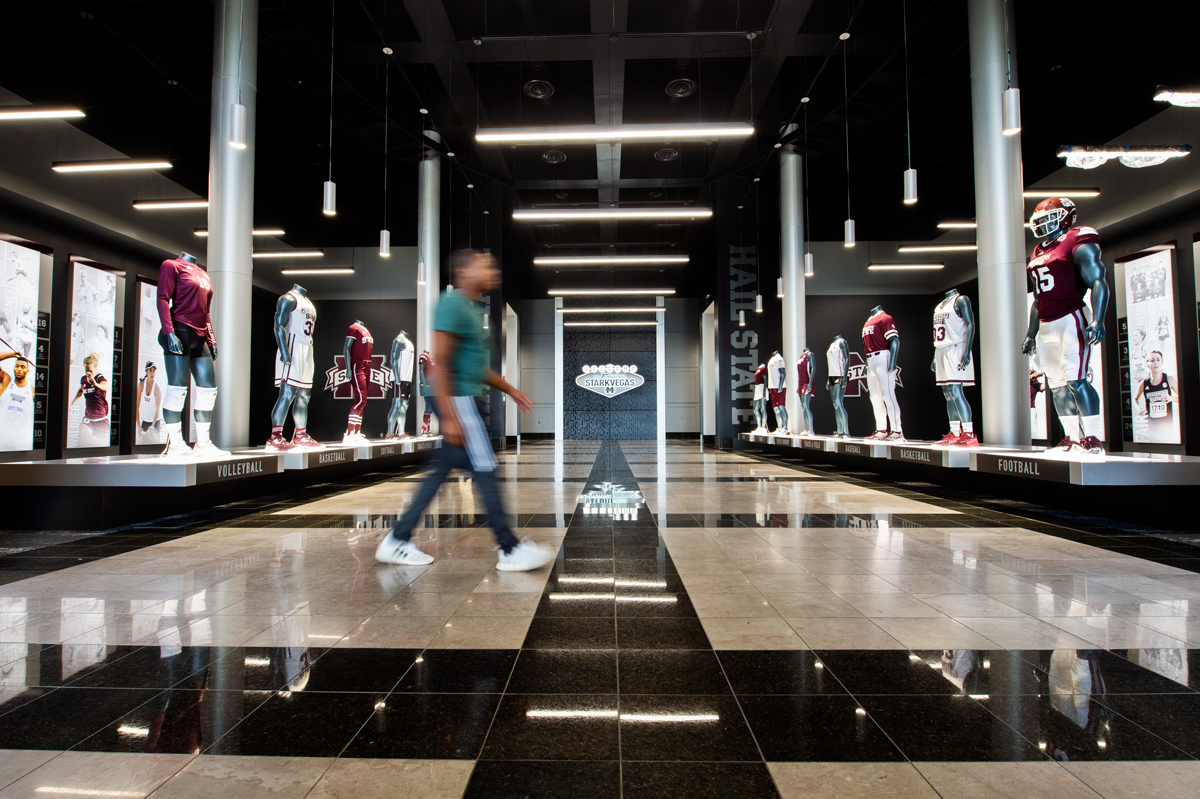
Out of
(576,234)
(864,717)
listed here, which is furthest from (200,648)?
(576,234)

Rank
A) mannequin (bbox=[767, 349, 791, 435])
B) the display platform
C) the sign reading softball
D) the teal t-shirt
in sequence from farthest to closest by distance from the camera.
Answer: the sign reading softball
mannequin (bbox=[767, 349, 791, 435])
the display platform
the teal t-shirt

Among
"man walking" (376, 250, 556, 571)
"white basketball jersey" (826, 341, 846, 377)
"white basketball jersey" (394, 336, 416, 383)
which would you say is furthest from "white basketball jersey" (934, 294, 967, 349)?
"white basketball jersey" (394, 336, 416, 383)

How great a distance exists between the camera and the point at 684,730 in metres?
1.38

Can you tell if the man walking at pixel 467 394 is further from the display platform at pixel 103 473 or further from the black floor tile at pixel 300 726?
the display platform at pixel 103 473

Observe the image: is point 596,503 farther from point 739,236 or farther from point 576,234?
point 576,234

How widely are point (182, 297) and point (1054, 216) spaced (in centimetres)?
671

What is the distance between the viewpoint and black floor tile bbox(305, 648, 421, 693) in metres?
1.61

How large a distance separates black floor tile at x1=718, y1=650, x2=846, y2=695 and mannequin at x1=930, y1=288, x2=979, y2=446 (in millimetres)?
5281

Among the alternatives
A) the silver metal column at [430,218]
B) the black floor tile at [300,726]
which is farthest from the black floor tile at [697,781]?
the silver metal column at [430,218]

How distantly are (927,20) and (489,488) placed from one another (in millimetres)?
8504

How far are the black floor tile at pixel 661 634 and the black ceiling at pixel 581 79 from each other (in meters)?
8.14

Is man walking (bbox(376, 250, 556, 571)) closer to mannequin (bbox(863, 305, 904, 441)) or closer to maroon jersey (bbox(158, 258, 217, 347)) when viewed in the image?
maroon jersey (bbox(158, 258, 217, 347))

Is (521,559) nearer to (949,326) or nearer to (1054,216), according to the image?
(1054,216)

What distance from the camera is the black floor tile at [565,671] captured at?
1.60 meters
